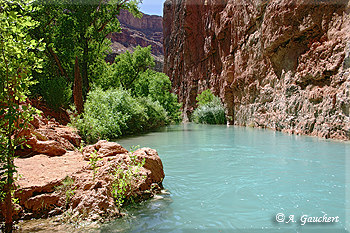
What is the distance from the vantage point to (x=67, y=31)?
15.8m

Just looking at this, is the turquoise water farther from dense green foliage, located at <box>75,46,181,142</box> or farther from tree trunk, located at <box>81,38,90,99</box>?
tree trunk, located at <box>81,38,90,99</box>

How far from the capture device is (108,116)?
11.6m

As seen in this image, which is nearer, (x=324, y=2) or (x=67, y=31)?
(x=324, y=2)

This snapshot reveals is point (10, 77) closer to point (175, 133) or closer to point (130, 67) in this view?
point (175, 133)

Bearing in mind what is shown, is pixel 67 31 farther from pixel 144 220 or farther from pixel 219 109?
pixel 219 109

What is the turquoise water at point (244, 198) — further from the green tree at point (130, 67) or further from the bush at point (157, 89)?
the bush at point (157, 89)

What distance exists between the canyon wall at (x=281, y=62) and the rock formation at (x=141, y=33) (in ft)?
158

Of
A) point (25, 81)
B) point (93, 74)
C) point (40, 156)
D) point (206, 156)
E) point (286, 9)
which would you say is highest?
point (286, 9)

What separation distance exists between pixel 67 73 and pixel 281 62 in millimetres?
15707

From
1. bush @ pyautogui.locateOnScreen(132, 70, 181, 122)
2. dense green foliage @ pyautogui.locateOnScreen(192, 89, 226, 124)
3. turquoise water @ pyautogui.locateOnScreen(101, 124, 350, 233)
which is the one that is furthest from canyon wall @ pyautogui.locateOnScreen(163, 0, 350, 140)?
turquoise water @ pyautogui.locateOnScreen(101, 124, 350, 233)

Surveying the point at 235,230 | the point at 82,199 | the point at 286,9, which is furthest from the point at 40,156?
the point at 286,9

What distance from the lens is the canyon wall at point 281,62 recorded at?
1262 cm

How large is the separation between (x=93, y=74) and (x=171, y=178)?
16496 mm

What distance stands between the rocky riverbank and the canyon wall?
439 inches
